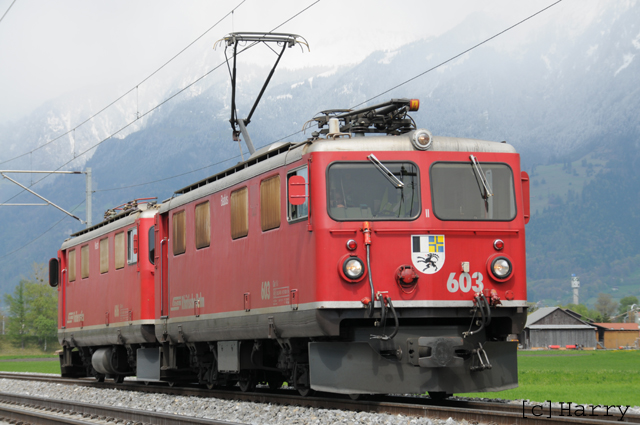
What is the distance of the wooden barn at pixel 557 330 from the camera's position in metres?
108

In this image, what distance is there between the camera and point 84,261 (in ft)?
78.2

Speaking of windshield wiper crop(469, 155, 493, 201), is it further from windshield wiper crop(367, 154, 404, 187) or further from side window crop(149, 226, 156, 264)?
side window crop(149, 226, 156, 264)

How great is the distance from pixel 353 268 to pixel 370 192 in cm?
109

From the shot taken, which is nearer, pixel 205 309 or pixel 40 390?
pixel 205 309

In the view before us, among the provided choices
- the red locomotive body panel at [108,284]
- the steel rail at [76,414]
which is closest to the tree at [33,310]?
the red locomotive body panel at [108,284]

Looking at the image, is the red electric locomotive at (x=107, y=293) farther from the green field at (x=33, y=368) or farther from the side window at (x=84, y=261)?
the green field at (x=33, y=368)

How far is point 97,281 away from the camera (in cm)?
2247

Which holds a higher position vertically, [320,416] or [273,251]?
[273,251]

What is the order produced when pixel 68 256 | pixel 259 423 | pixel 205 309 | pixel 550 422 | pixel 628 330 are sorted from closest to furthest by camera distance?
pixel 550 422 → pixel 259 423 → pixel 205 309 → pixel 68 256 → pixel 628 330

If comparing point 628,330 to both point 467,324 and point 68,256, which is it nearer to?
point 68,256

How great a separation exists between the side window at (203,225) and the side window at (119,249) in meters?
5.25

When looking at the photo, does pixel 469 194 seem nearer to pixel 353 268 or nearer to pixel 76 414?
pixel 353 268

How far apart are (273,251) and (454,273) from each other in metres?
2.84

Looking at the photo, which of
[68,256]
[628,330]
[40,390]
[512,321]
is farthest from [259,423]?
[628,330]
